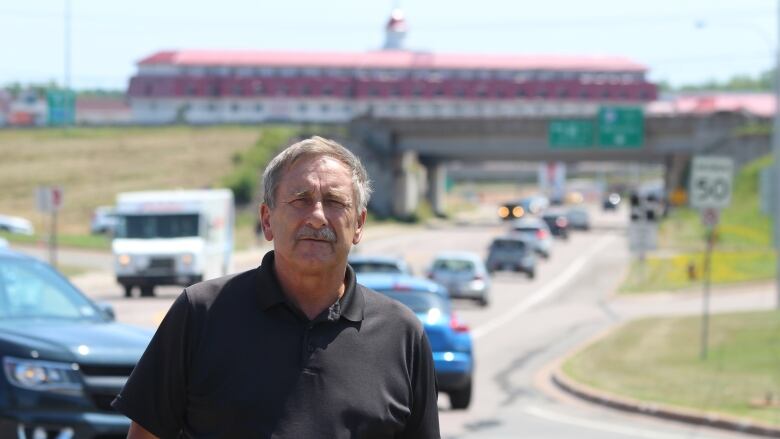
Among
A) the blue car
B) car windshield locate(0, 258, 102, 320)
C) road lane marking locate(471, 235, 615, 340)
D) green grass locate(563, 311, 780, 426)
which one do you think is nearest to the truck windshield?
road lane marking locate(471, 235, 615, 340)

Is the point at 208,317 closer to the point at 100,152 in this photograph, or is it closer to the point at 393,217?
the point at 393,217

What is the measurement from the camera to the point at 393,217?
3752 inches

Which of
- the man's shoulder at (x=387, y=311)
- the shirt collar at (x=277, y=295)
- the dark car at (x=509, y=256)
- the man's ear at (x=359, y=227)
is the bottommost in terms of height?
the dark car at (x=509, y=256)

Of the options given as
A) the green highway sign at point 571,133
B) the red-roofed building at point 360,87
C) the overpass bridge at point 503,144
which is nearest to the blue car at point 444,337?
the green highway sign at point 571,133

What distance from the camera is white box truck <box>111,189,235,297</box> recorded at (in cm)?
3703

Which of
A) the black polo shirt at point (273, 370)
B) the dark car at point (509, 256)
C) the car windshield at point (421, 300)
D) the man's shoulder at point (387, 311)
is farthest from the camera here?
the dark car at point (509, 256)

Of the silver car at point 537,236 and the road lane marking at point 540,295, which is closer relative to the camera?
the road lane marking at point 540,295

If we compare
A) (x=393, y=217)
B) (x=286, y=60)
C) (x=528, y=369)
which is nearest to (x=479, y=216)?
(x=286, y=60)

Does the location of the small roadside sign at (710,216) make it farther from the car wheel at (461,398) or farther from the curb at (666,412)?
the car wheel at (461,398)

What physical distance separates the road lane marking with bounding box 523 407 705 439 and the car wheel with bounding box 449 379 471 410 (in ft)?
2.74

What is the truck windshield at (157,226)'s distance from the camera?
37.8 m

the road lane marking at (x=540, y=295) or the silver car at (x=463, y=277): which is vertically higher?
the silver car at (x=463, y=277)

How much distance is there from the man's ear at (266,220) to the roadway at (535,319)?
1050 centimetres

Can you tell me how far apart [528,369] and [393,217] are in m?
71.1
